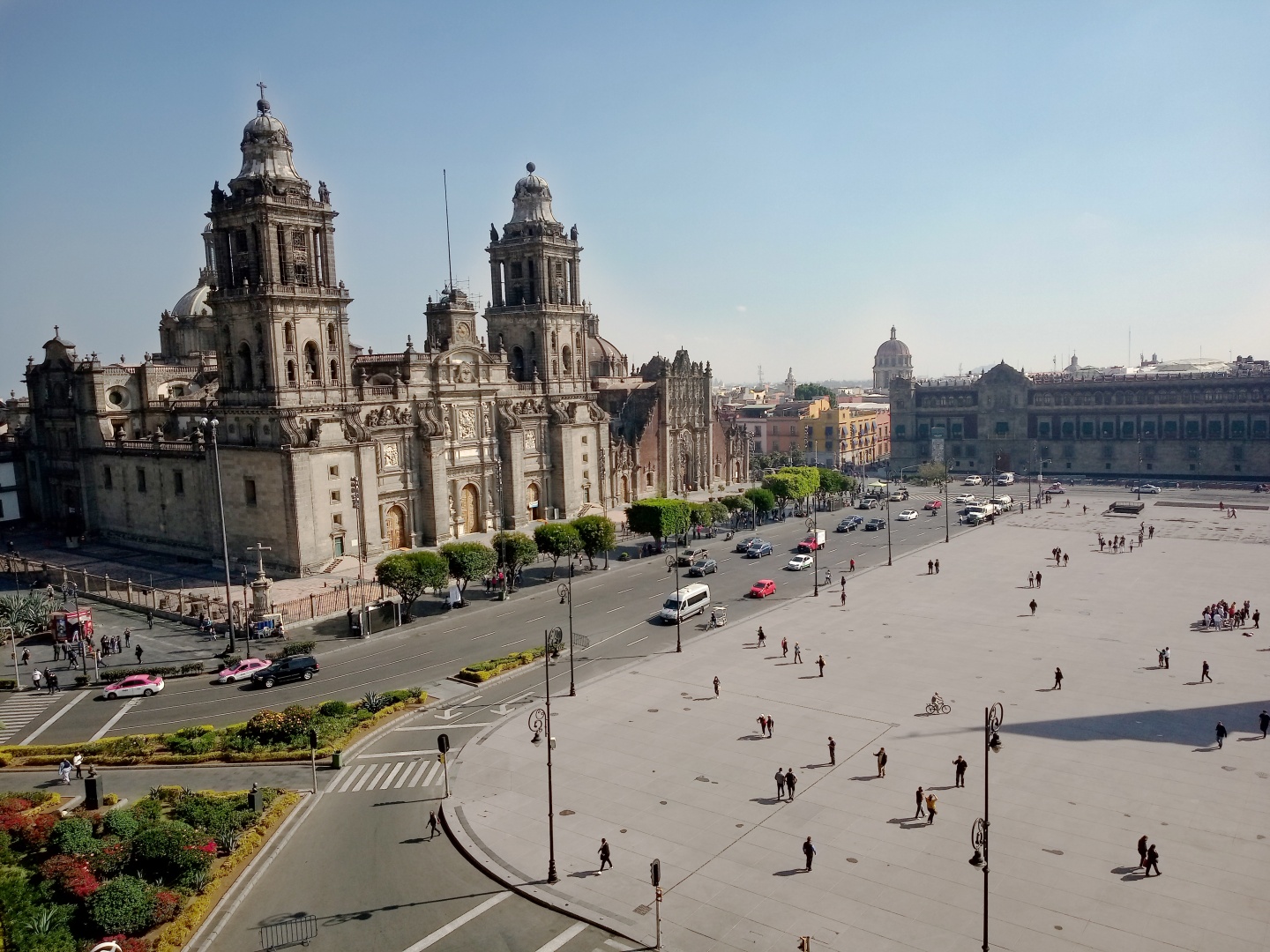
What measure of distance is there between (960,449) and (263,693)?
4668 inches

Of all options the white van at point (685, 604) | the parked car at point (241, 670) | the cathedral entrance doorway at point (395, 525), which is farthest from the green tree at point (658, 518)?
the parked car at point (241, 670)

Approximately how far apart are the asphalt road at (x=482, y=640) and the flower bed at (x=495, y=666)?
2.79 ft

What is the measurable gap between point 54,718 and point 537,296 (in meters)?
60.3

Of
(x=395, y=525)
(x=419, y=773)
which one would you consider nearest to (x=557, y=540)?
(x=395, y=525)

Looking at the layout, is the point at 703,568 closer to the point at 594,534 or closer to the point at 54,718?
the point at 594,534

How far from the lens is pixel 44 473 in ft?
302

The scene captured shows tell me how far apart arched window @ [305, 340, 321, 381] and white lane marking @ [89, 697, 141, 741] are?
98.0 ft

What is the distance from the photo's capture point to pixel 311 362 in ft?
230

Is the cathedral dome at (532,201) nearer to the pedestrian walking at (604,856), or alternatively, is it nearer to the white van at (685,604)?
the white van at (685,604)

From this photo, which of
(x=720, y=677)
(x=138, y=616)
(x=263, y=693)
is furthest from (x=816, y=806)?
(x=138, y=616)

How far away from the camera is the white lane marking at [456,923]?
958 inches

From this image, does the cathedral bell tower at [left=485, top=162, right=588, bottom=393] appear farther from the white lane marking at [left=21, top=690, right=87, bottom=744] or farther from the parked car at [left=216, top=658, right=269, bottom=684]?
the white lane marking at [left=21, top=690, right=87, bottom=744]

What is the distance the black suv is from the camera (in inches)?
1836

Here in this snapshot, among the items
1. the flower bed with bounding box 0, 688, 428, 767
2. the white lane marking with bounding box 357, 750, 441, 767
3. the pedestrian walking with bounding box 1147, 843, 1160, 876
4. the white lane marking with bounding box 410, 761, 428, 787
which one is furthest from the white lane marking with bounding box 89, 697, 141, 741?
the pedestrian walking with bounding box 1147, 843, 1160, 876
